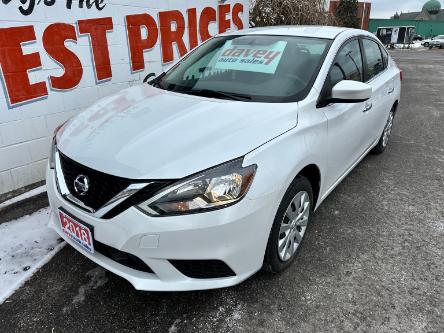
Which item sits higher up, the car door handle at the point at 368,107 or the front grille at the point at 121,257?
the car door handle at the point at 368,107

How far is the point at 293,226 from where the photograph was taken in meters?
2.39

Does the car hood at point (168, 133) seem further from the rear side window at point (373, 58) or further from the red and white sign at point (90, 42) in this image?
the rear side window at point (373, 58)

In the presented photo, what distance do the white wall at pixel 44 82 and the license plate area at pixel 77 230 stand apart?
1.67 m

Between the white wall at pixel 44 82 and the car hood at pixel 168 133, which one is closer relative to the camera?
the car hood at pixel 168 133

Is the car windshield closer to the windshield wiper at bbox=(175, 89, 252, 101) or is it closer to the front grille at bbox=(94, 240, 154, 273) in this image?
the windshield wiper at bbox=(175, 89, 252, 101)

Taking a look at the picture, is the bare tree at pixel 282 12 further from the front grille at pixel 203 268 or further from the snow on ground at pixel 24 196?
the front grille at pixel 203 268

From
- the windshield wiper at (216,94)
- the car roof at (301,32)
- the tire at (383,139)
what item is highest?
the car roof at (301,32)

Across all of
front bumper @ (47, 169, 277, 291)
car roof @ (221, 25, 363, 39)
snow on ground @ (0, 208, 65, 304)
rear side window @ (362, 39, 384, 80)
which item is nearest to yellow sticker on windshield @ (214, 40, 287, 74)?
car roof @ (221, 25, 363, 39)

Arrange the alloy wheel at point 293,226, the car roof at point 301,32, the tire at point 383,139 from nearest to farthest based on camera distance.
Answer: the alloy wheel at point 293,226 < the car roof at point 301,32 < the tire at point 383,139

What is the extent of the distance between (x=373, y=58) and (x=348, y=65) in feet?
2.96

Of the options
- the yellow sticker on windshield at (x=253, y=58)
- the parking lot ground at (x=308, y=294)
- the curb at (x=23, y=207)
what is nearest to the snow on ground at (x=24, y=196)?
the curb at (x=23, y=207)

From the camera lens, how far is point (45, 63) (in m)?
3.57

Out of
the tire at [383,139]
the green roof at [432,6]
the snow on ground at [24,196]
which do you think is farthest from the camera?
the green roof at [432,6]

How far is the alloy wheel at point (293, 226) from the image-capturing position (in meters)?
2.29
